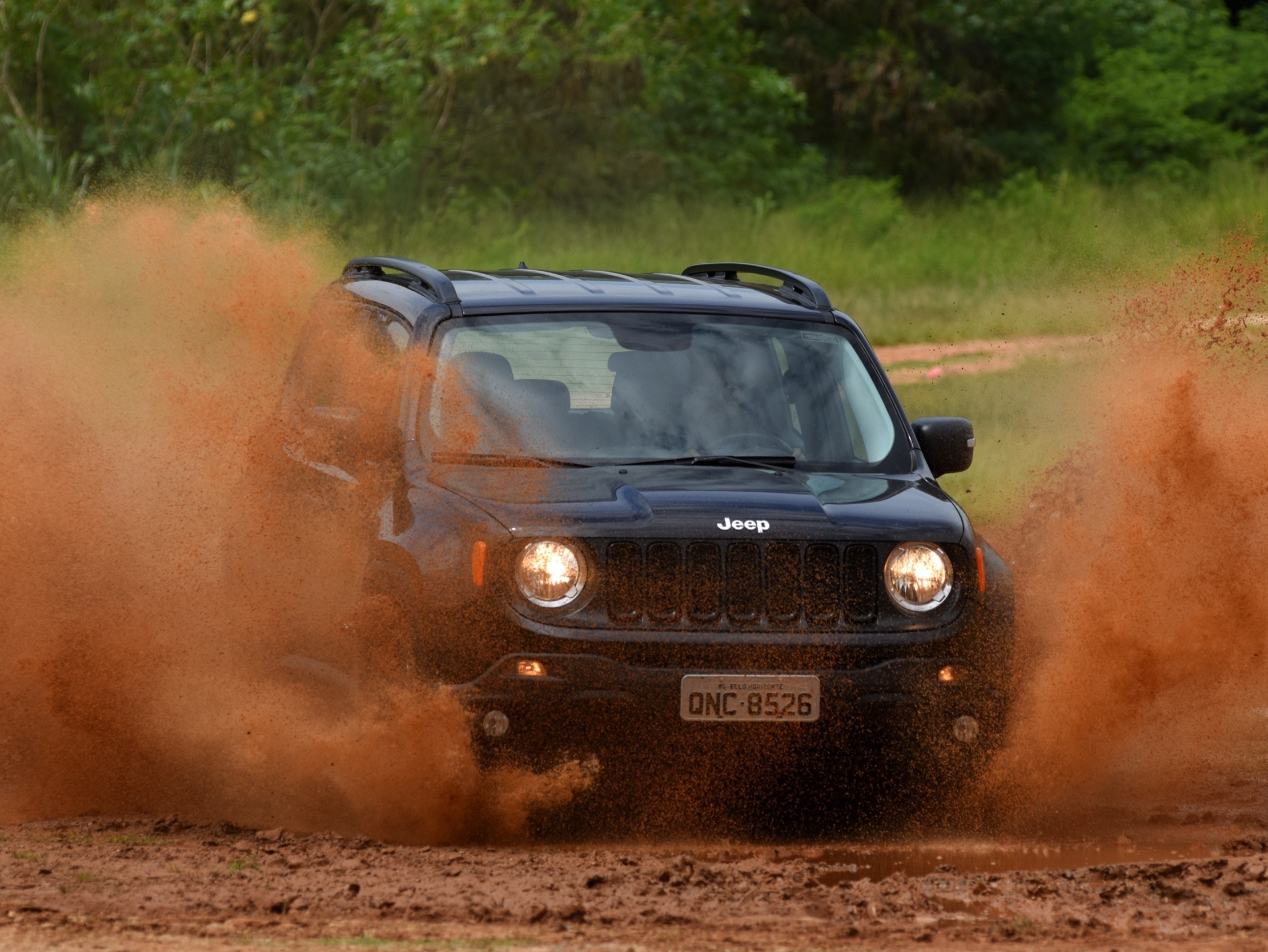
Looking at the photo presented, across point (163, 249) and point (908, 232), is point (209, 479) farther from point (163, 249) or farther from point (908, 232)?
point (908, 232)

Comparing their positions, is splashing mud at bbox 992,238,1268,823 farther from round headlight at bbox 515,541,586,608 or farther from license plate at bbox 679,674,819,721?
round headlight at bbox 515,541,586,608

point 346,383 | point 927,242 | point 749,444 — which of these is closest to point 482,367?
point 346,383

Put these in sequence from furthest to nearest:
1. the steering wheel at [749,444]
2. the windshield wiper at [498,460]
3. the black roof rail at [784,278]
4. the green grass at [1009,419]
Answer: the green grass at [1009,419]
the black roof rail at [784,278]
the steering wheel at [749,444]
the windshield wiper at [498,460]

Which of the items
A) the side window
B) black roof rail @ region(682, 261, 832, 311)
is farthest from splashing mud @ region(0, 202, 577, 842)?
black roof rail @ region(682, 261, 832, 311)

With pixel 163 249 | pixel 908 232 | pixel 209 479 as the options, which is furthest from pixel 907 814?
pixel 908 232

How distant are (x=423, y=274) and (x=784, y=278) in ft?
4.54

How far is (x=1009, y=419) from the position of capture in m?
16.6

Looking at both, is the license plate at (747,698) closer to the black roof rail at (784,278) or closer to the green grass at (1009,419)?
the black roof rail at (784,278)

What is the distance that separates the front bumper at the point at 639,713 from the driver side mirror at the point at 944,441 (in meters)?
1.32

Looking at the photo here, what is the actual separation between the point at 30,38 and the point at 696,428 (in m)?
20.7

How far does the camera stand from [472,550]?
20.0ft

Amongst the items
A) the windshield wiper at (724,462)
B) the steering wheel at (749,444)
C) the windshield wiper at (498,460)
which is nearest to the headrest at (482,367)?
the windshield wiper at (498,460)

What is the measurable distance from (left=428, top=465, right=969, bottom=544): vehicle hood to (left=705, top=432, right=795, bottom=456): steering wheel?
157 millimetres

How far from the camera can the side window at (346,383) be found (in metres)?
7.00
